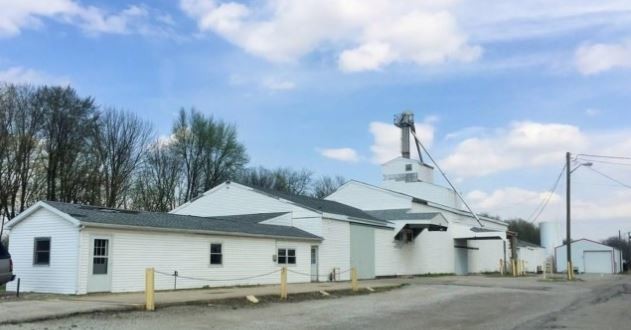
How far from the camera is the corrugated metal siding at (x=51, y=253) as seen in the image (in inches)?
919

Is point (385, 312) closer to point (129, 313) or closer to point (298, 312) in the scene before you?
point (298, 312)

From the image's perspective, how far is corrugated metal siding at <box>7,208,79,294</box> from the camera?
23.3 m

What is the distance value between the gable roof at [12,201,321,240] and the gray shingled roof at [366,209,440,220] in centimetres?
1161

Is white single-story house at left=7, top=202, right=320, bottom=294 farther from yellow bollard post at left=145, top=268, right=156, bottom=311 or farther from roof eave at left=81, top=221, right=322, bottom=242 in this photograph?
yellow bollard post at left=145, top=268, right=156, bottom=311

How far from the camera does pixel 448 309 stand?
19672 millimetres

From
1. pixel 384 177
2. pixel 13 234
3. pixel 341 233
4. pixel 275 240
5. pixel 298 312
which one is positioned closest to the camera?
pixel 298 312

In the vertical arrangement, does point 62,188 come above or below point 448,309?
above

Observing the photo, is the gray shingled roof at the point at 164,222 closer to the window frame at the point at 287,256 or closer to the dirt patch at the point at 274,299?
the window frame at the point at 287,256

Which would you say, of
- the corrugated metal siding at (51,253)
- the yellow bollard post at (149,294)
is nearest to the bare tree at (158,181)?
the corrugated metal siding at (51,253)

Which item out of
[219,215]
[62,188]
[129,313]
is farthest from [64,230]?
[62,188]

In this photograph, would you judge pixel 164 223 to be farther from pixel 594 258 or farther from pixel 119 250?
pixel 594 258

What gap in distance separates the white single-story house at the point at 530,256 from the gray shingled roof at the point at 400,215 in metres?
27.5

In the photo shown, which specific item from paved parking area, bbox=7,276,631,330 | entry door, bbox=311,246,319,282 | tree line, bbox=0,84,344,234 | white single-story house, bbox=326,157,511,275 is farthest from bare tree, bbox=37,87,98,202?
paved parking area, bbox=7,276,631,330

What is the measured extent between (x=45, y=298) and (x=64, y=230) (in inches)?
133
